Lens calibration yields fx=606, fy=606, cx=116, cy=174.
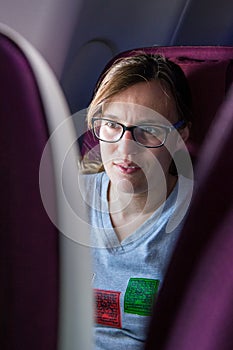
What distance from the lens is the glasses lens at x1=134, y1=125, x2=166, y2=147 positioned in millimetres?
1262

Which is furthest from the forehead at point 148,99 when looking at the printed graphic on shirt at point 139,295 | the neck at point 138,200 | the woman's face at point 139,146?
the printed graphic on shirt at point 139,295

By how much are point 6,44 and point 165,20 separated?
6.16 ft

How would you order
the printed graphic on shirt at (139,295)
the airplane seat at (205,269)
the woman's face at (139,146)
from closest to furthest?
the airplane seat at (205,269) < the printed graphic on shirt at (139,295) < the woman's face at (139,146)

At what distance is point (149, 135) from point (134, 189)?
→ 119mm

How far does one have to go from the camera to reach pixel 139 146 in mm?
1259

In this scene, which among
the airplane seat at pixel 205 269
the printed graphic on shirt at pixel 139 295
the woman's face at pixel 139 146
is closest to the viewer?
the airplane seat at pixel 205 269

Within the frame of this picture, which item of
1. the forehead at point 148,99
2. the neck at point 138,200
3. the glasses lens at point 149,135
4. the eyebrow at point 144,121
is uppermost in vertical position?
the forehead at point 148,99

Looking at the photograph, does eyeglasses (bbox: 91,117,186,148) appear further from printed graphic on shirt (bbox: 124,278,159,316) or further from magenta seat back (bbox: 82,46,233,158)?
printed graphic on shirt (bbox: 124,278,159,316)

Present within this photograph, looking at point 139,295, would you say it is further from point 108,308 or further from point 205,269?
point 205,269

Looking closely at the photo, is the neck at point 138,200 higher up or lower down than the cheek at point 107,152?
lower down

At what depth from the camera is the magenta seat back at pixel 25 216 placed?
59 centimetres

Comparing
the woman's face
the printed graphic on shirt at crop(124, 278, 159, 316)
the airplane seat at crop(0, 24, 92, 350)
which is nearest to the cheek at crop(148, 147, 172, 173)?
the woman's face

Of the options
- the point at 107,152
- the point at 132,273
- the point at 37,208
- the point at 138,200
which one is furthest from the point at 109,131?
the point at 37,208

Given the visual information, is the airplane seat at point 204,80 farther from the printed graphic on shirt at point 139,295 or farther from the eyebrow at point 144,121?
the printed graphic on shirt at point 139,295
